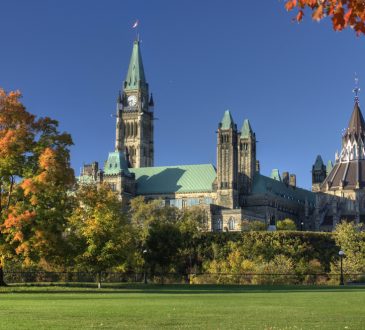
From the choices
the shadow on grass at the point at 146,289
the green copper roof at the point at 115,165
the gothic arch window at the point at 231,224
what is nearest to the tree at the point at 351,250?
the shadow on grass at the point at 146,289

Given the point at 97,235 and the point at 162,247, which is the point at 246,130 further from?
the point at 97,235

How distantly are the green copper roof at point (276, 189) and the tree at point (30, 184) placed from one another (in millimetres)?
128801

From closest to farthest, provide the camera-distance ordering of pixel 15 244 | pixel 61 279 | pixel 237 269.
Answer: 1. pixel 15 244
2. pixel 61 279
3. pixel 237 269

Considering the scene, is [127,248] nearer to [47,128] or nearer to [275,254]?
[47,128]

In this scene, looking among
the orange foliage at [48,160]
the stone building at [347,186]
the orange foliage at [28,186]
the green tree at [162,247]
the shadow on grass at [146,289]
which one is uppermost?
the stone building at [347,186]

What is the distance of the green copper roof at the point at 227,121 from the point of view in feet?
566

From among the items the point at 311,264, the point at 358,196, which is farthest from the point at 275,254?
the point at 358,196

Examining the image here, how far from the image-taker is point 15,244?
43.4 meters

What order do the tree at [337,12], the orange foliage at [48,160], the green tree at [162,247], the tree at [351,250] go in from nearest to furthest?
the tree at [337,12] → the orange foliage at [48,160] → the green tree at [162,247] → the tree at [351,250]

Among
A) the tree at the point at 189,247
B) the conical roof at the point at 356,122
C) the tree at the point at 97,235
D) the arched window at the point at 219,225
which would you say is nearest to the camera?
the tree at the point at 97,235

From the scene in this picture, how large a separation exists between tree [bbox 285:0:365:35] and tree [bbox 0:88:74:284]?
33176 mm

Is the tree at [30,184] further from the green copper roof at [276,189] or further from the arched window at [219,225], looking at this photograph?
the green copper roof at [276,189]

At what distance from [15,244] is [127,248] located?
16.8 metres

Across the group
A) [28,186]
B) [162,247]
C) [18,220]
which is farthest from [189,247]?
[18,220]
